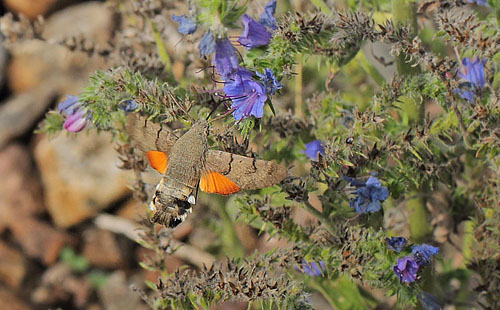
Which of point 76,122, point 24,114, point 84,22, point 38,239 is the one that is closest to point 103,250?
point 38,239

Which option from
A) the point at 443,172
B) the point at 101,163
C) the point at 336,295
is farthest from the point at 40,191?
the point at 443,172

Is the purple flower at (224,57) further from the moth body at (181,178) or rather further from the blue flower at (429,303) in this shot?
the blue flower at (429,303)

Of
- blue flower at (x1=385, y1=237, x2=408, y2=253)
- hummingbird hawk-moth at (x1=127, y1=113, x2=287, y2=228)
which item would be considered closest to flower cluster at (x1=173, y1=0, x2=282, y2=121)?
hummingbird hawk-moth at (x1=127, y1=113, x2=287, y2=228)

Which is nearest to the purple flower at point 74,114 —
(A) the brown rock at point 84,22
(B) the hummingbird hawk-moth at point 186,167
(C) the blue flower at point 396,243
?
(B) the hummingbird hawk-moth at point 186,167

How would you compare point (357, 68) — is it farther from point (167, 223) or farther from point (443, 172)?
point (167, 223)

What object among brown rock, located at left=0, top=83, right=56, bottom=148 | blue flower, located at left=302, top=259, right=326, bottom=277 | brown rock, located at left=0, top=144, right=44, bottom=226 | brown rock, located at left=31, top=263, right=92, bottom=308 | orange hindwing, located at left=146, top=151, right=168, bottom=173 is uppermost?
orange hindwing, located at left=146, top=151, right=168, bottom=173

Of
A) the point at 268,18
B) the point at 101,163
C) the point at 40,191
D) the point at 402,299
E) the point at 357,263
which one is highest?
the point at 268,18

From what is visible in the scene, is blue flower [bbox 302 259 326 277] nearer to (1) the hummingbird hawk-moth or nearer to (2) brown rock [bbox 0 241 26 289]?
(1) the hummingbird hawk-moth
